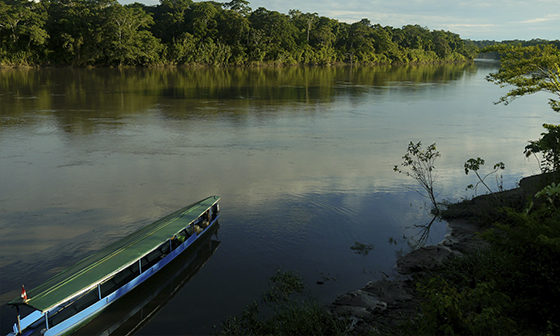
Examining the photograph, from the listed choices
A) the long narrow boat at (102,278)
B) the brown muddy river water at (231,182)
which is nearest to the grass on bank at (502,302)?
the brown muddy river water at (231,182)

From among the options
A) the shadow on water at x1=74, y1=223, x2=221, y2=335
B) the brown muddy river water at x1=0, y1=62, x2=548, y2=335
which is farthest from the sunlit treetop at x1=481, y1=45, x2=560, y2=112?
the shadow on water at x1=74, y1=223, x2=221, y2=335

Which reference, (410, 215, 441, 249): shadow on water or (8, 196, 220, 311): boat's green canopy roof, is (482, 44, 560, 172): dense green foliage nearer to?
(410, 215, 441, 249): shadow on water

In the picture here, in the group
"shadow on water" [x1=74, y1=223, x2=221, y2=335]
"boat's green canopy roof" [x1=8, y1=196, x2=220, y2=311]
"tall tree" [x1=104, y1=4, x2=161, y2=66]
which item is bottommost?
"shadow on water" [x1=74, y1=223, x2=221, y2=335]

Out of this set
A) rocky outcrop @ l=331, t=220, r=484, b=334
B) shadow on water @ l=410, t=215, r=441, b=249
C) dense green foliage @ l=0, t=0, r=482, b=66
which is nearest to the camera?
rocky outcrop @ l=331, t=220, r=484, b=334

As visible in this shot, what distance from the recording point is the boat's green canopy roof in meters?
8.75

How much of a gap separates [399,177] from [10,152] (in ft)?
68.3

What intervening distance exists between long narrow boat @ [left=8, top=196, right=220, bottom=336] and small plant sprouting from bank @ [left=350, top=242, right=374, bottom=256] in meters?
5.06

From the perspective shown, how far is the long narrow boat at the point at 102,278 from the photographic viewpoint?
342 inches

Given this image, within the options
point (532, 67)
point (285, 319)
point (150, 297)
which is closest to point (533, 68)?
point (532, 67)

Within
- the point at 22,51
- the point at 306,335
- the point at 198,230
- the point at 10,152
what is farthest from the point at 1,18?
the point at 306,335

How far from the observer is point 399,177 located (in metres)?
20.4

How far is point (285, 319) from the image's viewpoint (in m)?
9.27

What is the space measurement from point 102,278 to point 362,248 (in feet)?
25.9

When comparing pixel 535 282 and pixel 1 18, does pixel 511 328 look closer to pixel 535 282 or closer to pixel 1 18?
pixel 535 282
